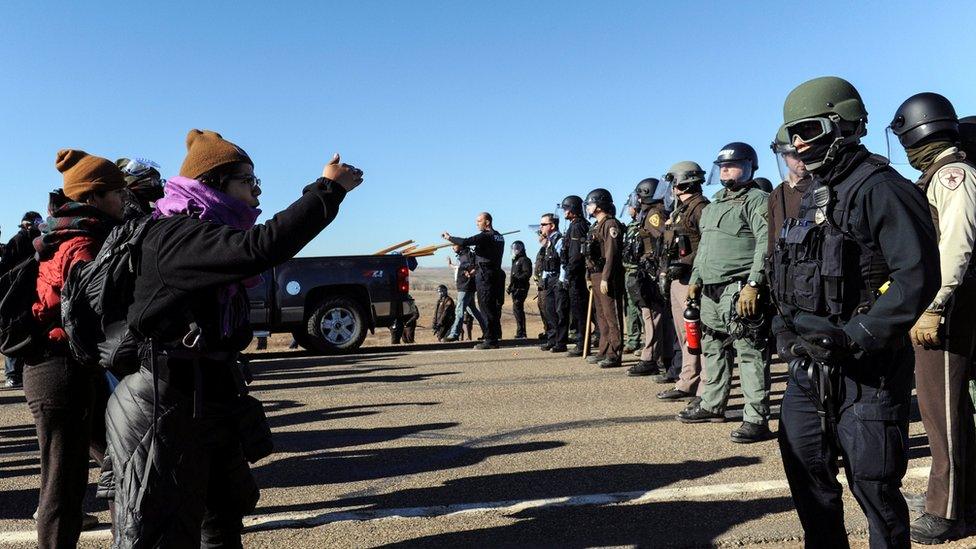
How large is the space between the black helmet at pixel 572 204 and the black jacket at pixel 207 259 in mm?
10383

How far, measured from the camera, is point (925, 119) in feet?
14.6

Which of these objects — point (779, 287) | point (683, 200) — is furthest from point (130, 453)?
point (683, 200)

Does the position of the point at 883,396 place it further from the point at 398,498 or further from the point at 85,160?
the point at 85,160

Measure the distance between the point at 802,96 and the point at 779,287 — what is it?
2.55 feet

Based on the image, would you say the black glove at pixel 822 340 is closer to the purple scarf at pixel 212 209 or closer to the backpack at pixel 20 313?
the purple scarf at pixel 212 209

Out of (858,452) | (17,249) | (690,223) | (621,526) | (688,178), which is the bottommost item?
(621,526)

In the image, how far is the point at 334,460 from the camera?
264 inches

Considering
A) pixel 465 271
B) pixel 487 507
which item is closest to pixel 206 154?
pixel 487 507

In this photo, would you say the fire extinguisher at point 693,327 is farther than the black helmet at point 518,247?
No

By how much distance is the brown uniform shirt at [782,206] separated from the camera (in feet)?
14.5

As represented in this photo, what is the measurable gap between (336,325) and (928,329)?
1172 cm

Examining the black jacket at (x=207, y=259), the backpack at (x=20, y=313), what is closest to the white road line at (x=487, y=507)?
the backpack at (x=20, y=313)

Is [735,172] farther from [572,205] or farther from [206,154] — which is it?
[572,205]

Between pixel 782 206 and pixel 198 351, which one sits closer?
Answer: pixel 198 351
